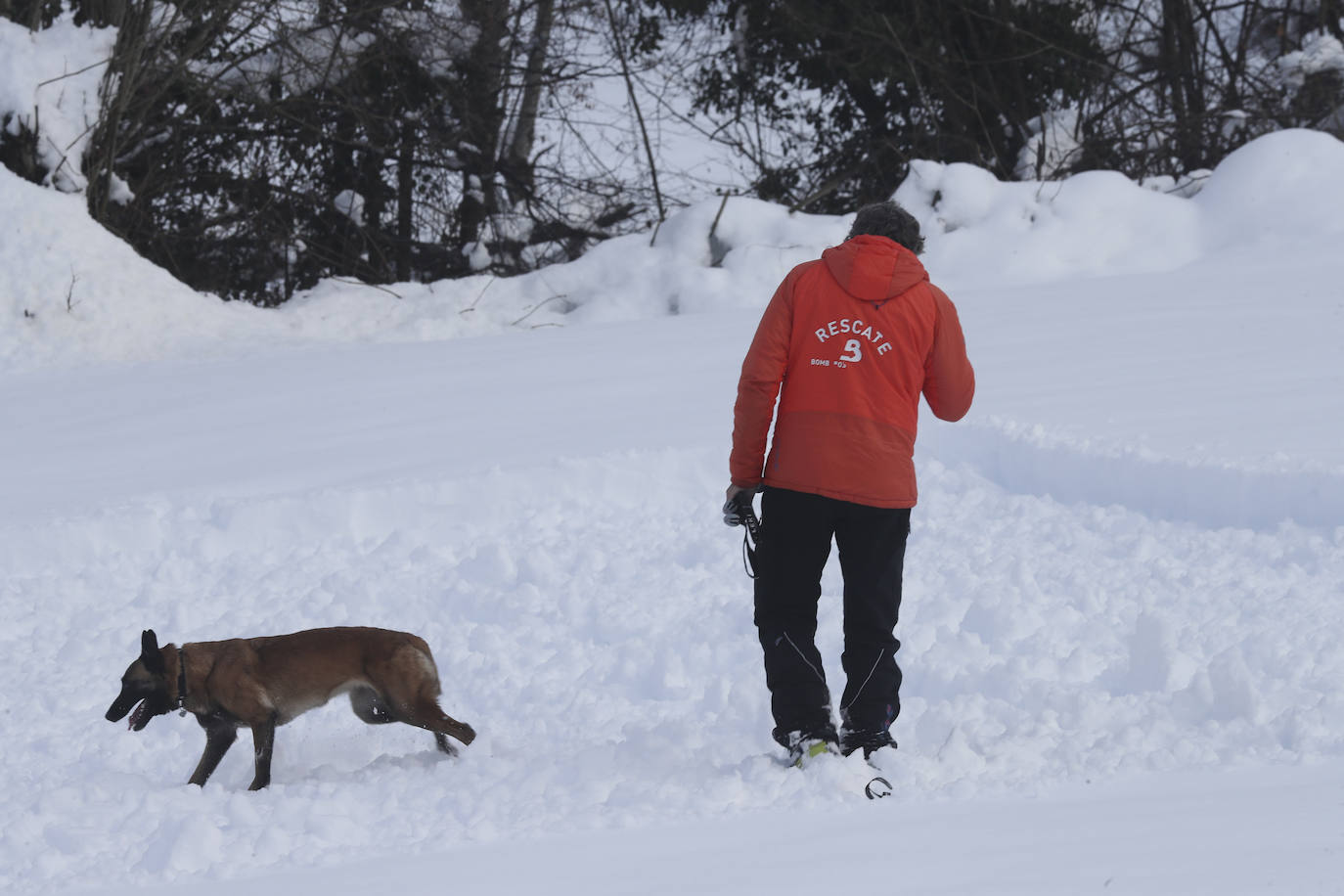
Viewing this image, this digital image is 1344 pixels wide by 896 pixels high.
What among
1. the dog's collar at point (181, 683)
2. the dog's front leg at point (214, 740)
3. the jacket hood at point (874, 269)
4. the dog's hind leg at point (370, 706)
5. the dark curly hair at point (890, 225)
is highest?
the dark curly hair at point (890, 225)

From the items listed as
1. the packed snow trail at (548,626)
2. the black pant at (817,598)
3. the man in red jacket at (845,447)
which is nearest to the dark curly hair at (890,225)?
the man in red jacket at (845,447)

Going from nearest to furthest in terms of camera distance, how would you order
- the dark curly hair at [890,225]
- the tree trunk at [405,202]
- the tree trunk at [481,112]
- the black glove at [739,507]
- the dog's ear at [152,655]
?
1. the dark curly hair at [890,225]
2. the black glove at [739,507]
3. the dog's ear at [152,655]
4. the tree trunk at [481,112]
5. the tree trunk at [405,202]

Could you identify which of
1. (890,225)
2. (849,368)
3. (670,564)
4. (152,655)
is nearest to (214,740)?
(152,655)

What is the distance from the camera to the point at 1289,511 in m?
5.95

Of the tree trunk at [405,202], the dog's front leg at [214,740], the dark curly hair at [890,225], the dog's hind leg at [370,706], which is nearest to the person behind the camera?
the dark curly hair at [890,225]

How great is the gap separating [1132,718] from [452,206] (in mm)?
12500

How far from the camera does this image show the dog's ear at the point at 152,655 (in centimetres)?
395

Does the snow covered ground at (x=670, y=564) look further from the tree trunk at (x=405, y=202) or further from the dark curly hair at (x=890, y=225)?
the tree trunk at (x=405, y=202)

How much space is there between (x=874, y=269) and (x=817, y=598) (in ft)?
3.21

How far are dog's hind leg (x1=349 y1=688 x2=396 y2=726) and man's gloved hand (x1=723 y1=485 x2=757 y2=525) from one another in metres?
1.36

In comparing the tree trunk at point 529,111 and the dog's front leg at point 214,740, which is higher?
the tree trunk at point 529,111

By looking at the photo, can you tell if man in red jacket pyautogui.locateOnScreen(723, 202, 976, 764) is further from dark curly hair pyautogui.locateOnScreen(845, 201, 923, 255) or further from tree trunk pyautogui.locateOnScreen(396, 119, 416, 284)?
tree trunk pyautogui.locateOnScreen(396, 119, 416, 284)

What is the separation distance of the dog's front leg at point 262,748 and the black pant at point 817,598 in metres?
1.64

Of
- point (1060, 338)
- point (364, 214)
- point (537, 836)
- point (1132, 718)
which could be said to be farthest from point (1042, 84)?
point (537, 836)
